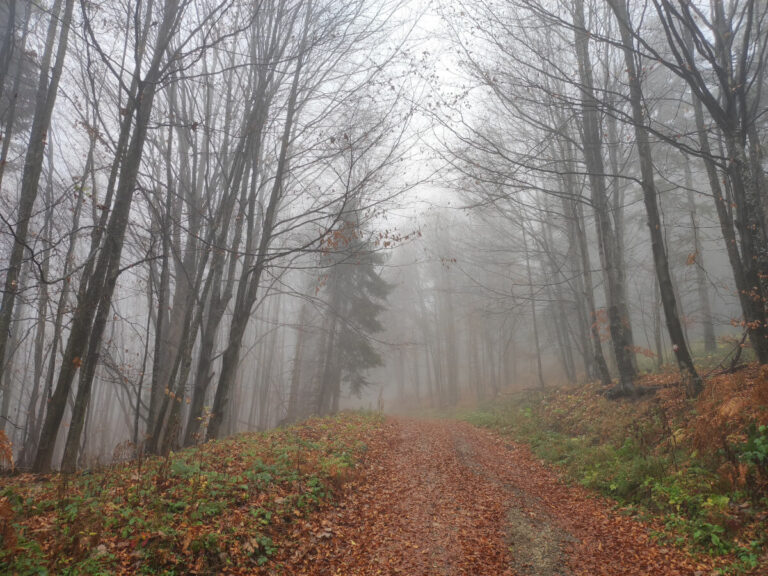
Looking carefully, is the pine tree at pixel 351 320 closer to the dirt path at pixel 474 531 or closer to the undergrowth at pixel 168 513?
the dirt path at pixel 474 531

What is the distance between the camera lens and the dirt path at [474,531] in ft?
14.2

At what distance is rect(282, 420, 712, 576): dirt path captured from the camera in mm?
4336

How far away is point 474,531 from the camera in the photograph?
512 centimetres

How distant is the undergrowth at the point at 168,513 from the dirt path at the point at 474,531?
475 millimetres

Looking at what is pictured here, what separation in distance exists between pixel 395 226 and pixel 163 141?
666 centimetres

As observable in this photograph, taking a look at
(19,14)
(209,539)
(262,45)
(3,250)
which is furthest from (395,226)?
(3,250)

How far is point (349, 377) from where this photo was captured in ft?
66.9

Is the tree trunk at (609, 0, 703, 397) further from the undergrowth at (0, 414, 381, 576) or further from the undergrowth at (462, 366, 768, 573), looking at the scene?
the undergrowth at (0, 414, 381, 576)

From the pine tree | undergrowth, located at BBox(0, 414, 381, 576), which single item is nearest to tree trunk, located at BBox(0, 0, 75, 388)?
undergrowth, located at BBox(0, 414, 381, 576)

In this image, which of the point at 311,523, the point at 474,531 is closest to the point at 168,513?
the point at 311,523

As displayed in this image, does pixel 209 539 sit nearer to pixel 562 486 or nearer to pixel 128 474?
pixel 128 474

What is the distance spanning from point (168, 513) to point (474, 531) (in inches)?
133

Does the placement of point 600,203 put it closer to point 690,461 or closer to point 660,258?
point 660,258

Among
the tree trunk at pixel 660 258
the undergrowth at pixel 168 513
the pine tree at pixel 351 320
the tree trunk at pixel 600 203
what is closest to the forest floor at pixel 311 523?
the undergrowth at pixel 168 513
